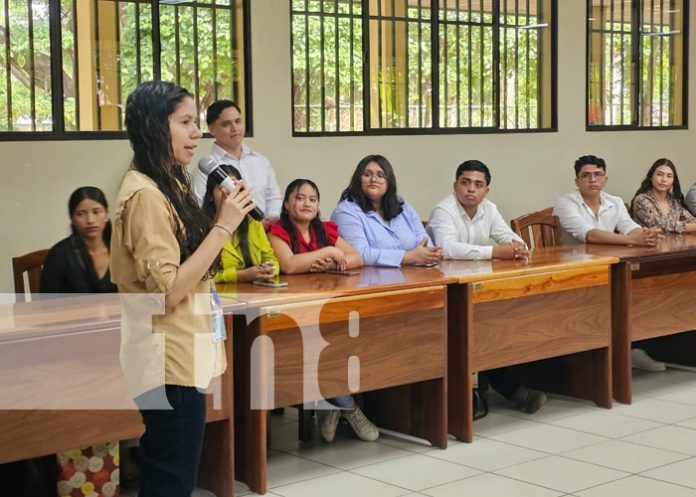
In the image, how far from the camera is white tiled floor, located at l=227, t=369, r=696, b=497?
3.78m

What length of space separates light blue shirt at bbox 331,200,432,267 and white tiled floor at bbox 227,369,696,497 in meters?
0.75

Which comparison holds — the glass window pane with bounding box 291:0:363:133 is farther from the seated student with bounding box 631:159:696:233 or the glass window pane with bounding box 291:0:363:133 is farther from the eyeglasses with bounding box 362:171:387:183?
the seated student with bounding box 631:159:696:233

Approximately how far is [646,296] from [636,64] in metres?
2.91

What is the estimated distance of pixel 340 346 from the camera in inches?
156

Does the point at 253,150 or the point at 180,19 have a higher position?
the point at 180,19

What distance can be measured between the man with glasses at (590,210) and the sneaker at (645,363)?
2.22 ft

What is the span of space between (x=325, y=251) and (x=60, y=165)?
1.40 meters

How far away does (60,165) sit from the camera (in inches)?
195

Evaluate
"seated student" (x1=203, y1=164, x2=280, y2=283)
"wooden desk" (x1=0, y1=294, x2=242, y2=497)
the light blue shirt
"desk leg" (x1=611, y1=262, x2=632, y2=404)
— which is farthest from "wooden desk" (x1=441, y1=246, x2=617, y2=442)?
"wooden desk" (x1=0, y1=294, x2=242, y2=497)

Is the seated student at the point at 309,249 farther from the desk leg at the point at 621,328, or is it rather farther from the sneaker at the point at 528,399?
the desk leg at the point at 621,328

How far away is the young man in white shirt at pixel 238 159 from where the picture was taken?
4.94 meters

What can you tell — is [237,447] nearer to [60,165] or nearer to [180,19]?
[60,165]

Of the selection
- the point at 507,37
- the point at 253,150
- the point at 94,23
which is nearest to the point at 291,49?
the point at 253,150

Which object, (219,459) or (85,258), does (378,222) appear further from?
(219,459)
